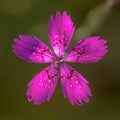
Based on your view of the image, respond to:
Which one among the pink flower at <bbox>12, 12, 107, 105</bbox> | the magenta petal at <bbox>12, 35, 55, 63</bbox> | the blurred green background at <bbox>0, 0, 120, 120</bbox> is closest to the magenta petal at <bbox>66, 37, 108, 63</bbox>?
the pink flower at <bbox>12, 12, 107, 105</bbox>

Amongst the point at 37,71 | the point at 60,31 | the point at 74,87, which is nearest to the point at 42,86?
the point at 74,87

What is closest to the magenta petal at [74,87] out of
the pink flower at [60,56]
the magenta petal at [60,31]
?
the pink flower at [60,56]

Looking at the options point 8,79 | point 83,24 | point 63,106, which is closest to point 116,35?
point 83,24

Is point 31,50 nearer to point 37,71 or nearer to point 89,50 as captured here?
point 89,50

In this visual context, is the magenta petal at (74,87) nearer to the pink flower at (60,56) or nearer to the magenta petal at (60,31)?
the pink flower at (60,56)

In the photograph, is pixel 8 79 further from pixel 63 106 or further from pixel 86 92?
pixel 86 92

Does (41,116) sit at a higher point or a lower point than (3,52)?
lower

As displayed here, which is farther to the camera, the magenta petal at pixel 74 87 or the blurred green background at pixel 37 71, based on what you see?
the blurred green background at pixel 37 71
